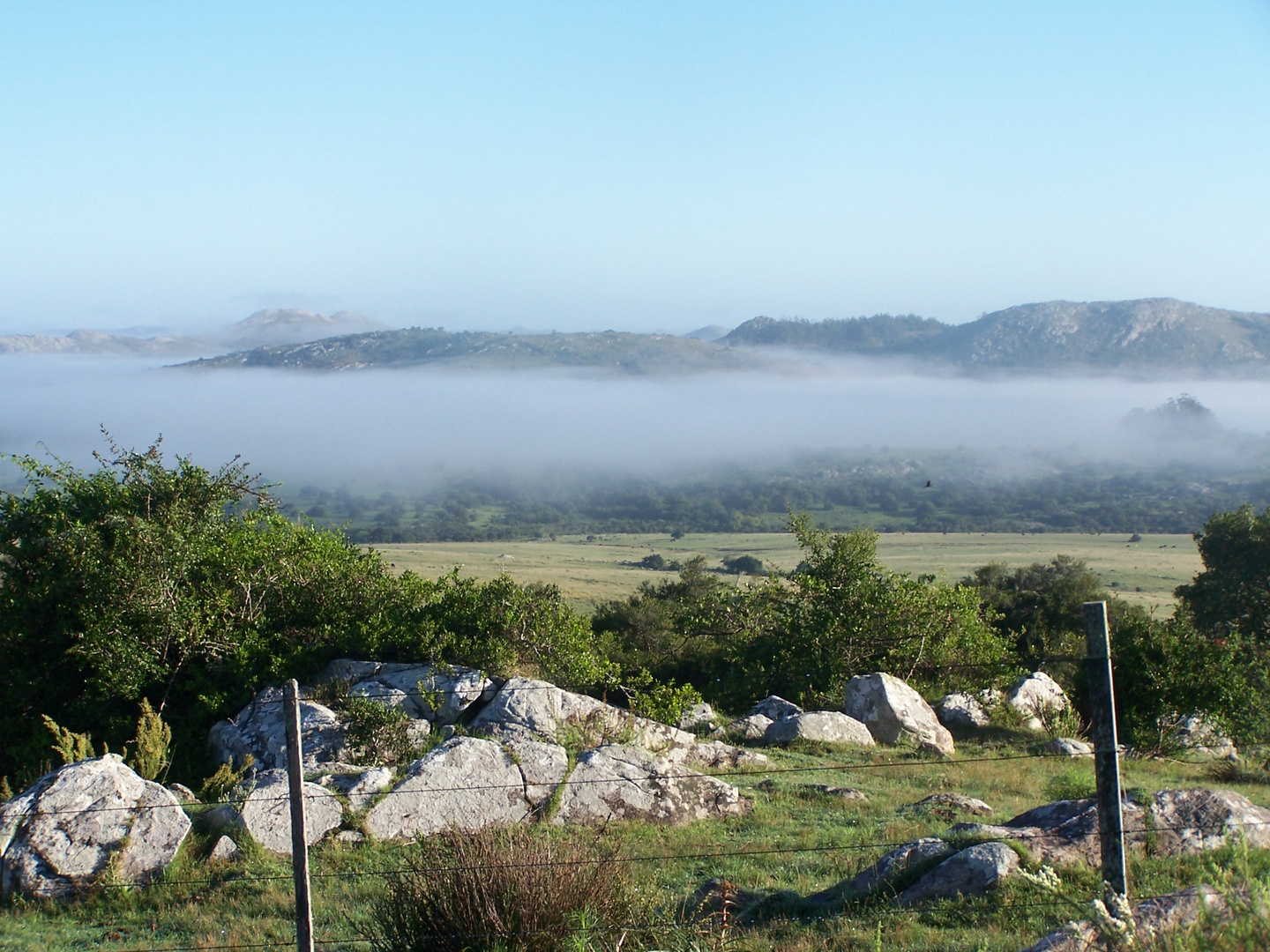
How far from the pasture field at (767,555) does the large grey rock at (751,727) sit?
128 ft

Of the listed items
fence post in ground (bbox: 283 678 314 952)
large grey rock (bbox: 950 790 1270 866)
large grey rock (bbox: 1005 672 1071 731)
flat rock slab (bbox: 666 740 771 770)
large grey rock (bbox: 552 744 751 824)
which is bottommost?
large grey rock (bbox: 1005 672 1071 731)

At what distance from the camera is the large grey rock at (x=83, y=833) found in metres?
10.5

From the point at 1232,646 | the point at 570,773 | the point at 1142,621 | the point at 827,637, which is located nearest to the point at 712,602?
the point at 827,637

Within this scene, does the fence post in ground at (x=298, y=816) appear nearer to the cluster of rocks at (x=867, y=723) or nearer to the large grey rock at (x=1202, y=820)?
the large grey rock at (x=1202, y=820)

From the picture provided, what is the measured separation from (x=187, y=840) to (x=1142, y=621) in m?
19.9

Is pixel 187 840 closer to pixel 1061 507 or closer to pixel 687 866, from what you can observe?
pixel 687 866

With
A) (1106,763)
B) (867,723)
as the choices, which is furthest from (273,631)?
(1106,763)

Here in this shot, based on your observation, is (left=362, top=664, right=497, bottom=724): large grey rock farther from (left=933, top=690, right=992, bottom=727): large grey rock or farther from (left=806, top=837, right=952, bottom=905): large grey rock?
(left=933, top=690, right=992, bottom=727): large grey rock

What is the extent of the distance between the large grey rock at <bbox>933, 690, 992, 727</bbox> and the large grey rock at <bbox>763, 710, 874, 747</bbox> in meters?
3.11

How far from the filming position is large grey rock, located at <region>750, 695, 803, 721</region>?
68.5ft

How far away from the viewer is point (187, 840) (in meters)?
11.3

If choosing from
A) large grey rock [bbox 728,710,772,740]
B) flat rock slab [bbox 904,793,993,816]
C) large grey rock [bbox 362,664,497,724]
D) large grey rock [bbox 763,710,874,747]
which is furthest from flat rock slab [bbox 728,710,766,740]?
flat rock slab [bbox 904,793,993,816]

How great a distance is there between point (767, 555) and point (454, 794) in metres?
113

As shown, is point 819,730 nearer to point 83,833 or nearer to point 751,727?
point 751,727
